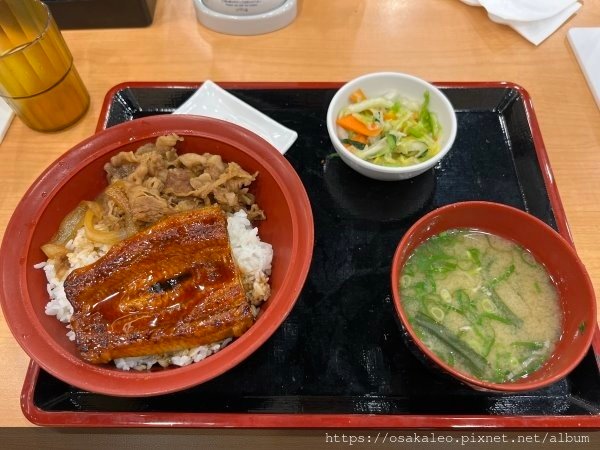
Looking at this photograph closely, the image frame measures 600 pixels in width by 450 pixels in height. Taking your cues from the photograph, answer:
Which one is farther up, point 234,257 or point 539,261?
point 234,257

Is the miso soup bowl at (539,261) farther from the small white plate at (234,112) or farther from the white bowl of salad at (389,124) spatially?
the small white plate at (234,112)

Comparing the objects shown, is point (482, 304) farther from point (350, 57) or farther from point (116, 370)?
point (350, 57)

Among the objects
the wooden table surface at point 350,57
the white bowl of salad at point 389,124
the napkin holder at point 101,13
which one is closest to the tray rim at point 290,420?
the white bowl of salad at point 389,124

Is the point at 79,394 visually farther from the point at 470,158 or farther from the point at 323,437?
the point at 470,158

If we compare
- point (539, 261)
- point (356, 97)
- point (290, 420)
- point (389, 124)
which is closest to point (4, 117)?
point (356, 97)

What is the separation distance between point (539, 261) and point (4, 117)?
2.33m

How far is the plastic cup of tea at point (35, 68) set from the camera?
6.12 ft

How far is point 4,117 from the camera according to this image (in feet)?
7.11

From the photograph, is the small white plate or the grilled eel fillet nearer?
the grilled eel fillet

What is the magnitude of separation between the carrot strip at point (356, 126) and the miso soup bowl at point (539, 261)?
1.73 ft

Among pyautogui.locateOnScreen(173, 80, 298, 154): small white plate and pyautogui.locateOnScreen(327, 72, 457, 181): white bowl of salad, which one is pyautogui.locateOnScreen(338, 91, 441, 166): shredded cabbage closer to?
pyautogui.locateOnScreen(327, 72, 457, 181): white bowl of salad

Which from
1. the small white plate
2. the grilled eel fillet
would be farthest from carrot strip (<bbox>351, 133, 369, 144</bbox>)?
the grilled eel fillet

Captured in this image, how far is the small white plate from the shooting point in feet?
6.73

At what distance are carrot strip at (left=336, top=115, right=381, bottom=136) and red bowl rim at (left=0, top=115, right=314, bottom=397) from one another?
434 mm
